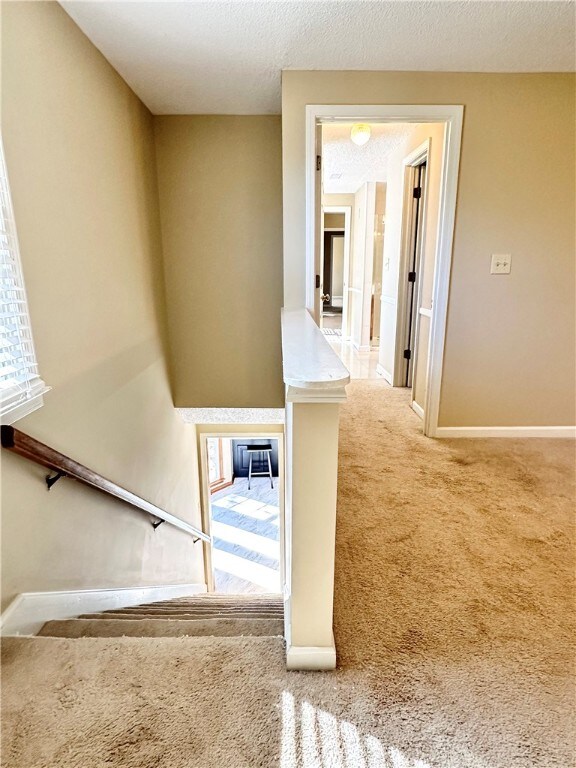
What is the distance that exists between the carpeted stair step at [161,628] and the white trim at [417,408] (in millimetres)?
2047

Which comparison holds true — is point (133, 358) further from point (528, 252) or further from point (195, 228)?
point (528, 252)

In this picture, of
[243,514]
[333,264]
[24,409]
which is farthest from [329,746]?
[333,264]

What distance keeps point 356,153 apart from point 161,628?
4509 mm

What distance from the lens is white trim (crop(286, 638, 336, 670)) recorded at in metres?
1.23

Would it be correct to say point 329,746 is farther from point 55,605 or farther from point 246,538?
point 246,538

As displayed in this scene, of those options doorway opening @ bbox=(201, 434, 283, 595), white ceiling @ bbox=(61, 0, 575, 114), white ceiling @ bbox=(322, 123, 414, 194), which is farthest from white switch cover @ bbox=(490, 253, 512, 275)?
doorway opening @ bbox=(201, 434, 283, 595)

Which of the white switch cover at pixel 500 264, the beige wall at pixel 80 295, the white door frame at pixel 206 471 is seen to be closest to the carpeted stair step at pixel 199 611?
the beige wall at pixel 80 295

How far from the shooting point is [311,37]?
1.96 m

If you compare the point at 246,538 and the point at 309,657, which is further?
the point at 246,538

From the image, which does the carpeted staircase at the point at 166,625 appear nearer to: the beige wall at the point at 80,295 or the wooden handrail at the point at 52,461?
the beige wall at the point at 80,295

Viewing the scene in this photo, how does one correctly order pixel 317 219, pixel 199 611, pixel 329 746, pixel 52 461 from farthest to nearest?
pixel 317 219
pixel 199 611
pixel 52 461
pixel 329 746

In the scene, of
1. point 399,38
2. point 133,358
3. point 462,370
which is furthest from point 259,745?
point 399,38

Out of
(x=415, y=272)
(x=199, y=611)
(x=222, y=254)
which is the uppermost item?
(x=222, y=254)

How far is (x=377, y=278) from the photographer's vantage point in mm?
6254
